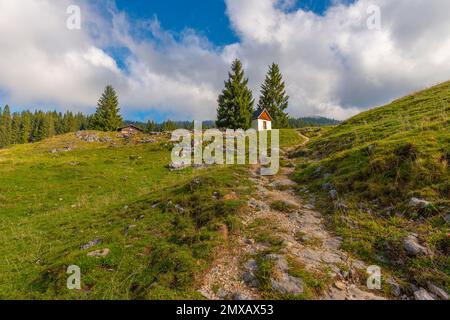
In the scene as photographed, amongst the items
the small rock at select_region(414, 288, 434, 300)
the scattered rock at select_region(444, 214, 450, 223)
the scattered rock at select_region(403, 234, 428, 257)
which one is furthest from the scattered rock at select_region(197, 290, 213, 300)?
the scattered rock at select_region(444, 214, 450, 223)

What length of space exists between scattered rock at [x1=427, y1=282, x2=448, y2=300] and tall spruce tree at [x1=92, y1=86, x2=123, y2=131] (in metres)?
86.0

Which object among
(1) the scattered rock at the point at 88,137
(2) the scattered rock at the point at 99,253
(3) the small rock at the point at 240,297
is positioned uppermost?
(1) the scattered rock at the point at 88,137

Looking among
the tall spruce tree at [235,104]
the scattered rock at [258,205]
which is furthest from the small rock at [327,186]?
the tall spruce tree at [235,104]

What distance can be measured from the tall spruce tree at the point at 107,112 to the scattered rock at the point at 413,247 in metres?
85.0

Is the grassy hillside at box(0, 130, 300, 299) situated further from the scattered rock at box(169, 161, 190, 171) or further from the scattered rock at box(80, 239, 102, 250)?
the scattered rock at box(169, 161, 190, 171)

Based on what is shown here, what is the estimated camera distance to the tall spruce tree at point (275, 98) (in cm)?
6825

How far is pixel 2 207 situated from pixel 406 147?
83.9 ft

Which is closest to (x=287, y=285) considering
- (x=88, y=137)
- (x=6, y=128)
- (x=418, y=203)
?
(x=418, y=203)

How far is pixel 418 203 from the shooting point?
27.8 ft

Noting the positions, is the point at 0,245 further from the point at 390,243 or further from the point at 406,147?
the point at 406,147

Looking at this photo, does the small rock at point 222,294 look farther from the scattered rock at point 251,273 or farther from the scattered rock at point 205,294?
the scattered rock at point 251,273

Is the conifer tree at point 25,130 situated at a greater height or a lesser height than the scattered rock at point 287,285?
greater

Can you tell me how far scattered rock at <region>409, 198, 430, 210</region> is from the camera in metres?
8.30

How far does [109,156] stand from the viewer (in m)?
37.0
